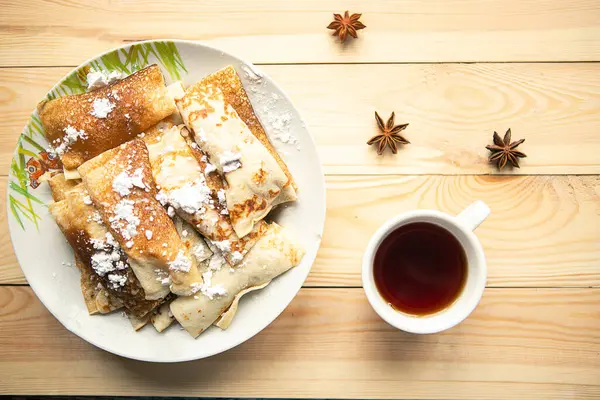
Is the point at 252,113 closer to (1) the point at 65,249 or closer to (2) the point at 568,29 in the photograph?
(1) the point at 65,249

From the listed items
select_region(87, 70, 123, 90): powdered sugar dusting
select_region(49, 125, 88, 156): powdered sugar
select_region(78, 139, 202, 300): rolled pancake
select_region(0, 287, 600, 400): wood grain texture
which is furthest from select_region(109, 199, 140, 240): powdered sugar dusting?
select_region(0, 287, 600, 400): wood grain texture

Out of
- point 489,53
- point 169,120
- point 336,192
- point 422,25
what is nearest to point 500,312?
point 336,192

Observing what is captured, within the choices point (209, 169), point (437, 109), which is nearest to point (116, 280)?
point (209, 169)

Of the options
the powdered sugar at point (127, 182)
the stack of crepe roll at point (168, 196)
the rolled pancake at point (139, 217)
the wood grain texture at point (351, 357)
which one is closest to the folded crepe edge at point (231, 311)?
the stack of crepe roll at point (168, 196)

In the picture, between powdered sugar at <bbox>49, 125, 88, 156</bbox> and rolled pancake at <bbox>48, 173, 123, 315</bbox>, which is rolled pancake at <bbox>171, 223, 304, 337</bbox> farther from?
powdered sugar at <bbox>49, 125, 88, 156</bbox>

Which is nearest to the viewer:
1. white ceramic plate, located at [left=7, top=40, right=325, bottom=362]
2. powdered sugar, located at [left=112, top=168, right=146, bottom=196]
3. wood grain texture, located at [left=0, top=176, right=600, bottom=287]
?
powdered sugar, located at [left=112, top=168, right=146, bottom=196]

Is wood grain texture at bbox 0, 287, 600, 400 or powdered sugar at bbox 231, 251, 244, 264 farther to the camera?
wood grain texture at bbox 0, 287, 600, 400

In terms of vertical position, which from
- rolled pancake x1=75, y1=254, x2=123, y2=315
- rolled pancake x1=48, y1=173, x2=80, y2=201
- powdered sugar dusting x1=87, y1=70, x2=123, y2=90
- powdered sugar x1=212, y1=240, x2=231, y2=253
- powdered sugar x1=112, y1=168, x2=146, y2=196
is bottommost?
rolled pancake x1=75, y1=254, x2=123, y2=315
